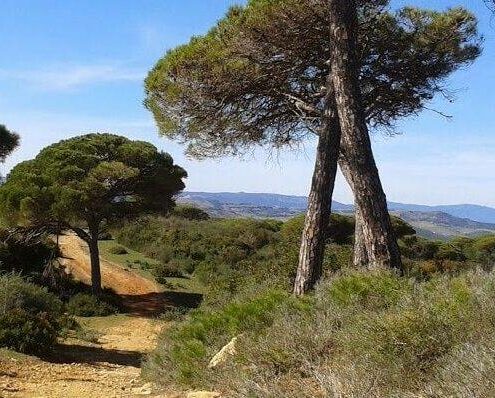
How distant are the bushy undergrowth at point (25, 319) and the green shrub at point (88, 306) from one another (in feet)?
16.6

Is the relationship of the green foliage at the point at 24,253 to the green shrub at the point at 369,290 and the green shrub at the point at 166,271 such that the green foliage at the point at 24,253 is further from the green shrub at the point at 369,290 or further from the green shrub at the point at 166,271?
the green shrub at the point at 369,290

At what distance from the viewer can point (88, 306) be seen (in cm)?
1762

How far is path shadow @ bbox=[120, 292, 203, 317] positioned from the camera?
61.1 feet

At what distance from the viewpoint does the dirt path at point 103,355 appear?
22.1ft

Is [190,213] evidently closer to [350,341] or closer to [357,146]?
[357,146]

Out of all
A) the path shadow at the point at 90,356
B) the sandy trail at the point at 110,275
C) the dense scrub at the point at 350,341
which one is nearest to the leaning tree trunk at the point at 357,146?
the dense scrub at the point at 350,341

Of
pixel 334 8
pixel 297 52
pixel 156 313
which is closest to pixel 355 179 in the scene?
pixel 334 8

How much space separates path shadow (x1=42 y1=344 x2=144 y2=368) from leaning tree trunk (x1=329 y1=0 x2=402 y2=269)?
535 cm

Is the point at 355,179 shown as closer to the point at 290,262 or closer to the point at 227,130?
the point at 227,130

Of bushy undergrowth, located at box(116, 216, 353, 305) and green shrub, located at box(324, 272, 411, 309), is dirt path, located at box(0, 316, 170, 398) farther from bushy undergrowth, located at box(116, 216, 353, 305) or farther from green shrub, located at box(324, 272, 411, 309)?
bushy undergrowth, located at box(116, 216, 353, 305)

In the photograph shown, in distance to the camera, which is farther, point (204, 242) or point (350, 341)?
point (204, 242)

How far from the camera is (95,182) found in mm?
18141

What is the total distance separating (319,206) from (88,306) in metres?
11.8

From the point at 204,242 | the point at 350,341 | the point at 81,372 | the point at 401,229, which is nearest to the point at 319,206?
the point at 350,341
